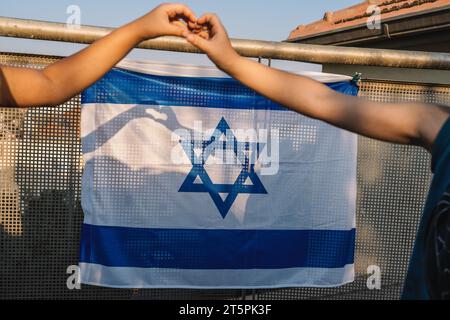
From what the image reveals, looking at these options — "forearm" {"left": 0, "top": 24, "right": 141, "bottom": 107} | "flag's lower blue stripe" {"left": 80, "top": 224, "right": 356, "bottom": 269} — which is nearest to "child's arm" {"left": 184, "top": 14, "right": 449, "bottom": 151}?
"forearm" {"left": 0, "top": 24, "right": 141, "bottom": 107}

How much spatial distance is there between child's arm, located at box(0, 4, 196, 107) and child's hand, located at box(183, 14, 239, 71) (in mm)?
43

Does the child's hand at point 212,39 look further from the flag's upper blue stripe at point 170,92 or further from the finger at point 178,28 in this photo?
the flag's upper blue stripe at point 170,92

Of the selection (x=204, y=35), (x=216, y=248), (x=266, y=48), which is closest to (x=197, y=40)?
(x=204, y=35)

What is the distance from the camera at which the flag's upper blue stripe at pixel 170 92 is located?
3.00 meters

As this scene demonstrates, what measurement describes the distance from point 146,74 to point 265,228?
4.33 ft

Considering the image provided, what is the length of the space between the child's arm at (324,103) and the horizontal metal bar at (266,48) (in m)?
1.19

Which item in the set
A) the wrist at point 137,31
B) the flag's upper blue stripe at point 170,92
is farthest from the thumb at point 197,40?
the flag's upper blue stripe at point 170,92

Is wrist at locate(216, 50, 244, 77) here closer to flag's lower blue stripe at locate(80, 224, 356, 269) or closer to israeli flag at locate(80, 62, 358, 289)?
israeli flag at locate(80, 62, 358, 289)

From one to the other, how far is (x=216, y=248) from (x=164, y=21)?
187 centimetres

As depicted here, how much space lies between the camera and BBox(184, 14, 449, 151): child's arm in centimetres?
164

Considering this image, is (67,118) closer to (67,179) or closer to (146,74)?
(67,179)

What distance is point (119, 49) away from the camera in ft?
5.47

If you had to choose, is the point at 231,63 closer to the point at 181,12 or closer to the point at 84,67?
the point at 181,12
